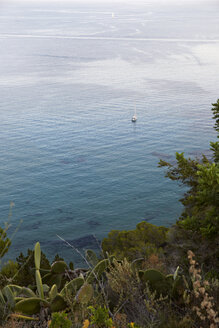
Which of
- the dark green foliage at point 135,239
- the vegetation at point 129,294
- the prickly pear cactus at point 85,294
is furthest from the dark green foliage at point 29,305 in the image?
the dark green foliage at point 135,239

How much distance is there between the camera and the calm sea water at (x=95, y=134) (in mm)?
47750

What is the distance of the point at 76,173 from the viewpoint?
58.9 metres

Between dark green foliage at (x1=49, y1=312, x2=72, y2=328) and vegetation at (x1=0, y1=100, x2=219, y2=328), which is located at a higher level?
dark green foliage at (x1=49, y1=312, x2=72, y2=328)

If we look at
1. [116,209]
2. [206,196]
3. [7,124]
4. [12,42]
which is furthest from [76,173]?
[12,42]

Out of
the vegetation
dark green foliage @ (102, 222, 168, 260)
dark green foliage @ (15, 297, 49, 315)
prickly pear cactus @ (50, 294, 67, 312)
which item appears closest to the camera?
the vegetation

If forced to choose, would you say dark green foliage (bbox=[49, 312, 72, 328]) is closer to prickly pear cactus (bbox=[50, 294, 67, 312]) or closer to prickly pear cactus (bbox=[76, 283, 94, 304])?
prickly pear cactus (bbox=[76, 283, 94, 304])

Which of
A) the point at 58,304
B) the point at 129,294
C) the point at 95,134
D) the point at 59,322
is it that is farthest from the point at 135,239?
the point at 95,134

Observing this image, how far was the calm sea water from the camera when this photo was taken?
4775cm

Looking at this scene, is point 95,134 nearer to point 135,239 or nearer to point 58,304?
point 135,239

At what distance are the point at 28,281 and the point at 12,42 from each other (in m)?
174

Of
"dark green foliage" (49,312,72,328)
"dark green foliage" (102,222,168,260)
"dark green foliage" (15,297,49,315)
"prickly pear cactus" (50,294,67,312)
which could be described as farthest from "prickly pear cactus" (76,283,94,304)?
"dark green foliage" (102,222,168,260)

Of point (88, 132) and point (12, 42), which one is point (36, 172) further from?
point (12, 42)

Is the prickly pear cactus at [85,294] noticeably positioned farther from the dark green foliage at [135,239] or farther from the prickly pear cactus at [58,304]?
the dark green foliage at [135,239]

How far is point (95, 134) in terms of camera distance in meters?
71.6
